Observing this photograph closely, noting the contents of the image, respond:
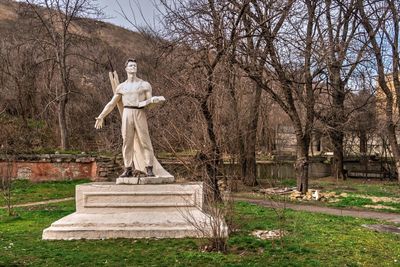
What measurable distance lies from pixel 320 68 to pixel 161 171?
10.5 metres

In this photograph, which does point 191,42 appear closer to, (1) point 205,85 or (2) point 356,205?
(1) point 205,85

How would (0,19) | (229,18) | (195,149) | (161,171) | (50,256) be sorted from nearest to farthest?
(50,256) → (161,171) → (195,149) → (229,18) → (0,19)

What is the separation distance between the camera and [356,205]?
15312 mm

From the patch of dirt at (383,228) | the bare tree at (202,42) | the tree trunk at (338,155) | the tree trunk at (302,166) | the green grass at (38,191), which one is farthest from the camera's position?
the tree trunk at (338,155)

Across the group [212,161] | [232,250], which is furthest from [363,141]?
[232,250]

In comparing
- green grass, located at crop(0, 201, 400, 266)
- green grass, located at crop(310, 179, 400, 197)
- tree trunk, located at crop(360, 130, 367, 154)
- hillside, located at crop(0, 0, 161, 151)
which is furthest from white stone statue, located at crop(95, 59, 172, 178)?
tree trunk, located at crop(360, 130, 367, 154)

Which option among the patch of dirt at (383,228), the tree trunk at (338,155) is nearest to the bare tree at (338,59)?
the tree trunk at (338,155)

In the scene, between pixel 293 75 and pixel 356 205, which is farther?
pixel 293 75

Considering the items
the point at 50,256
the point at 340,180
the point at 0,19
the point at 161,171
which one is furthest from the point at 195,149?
the point at 0,19

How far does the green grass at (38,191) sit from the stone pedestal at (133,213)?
7.69 meters

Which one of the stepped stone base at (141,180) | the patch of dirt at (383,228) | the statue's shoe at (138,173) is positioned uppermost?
the statue's shoe at (138,173)

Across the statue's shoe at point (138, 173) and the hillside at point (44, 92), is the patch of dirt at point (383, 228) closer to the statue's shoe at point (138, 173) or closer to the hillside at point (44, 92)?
the statue's shoe at point (138, 173)

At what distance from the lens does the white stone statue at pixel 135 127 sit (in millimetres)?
9852

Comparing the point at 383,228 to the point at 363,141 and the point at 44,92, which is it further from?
the point at 44,92
